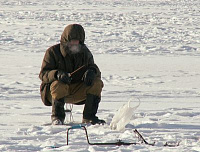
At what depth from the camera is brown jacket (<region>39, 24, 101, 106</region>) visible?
4.90 meters

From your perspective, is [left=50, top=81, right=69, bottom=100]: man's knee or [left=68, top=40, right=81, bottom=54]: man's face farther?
[left=68, top=40, right=81, bottom=54]: man's face

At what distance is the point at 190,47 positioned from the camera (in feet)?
41.8

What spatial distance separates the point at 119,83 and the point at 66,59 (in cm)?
320

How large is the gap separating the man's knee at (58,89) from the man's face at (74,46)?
0.32 m

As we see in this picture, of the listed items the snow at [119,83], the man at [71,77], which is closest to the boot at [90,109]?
the man at [71,77]

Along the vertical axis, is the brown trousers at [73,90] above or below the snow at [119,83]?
above

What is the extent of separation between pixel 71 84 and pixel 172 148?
4.87ft

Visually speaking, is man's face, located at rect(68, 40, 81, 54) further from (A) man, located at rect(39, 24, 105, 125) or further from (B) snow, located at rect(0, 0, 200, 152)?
(B) snow, located at rect(0, 0, 200, 152)

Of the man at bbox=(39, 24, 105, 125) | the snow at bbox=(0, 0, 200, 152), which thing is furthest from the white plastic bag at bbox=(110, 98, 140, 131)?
the man at bbox=(39, 24, 105, 125)

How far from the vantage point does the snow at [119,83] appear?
4.23 meters

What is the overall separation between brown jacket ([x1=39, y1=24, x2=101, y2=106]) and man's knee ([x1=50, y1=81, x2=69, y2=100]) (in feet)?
0.32

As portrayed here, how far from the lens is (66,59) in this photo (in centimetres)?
495

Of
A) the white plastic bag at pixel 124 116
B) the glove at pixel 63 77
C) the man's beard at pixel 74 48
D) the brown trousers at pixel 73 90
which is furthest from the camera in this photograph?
the man's beard at pixel 74 48

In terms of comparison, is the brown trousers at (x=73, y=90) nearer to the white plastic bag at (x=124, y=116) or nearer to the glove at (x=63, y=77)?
A: the glove at (x=63, y=77)
